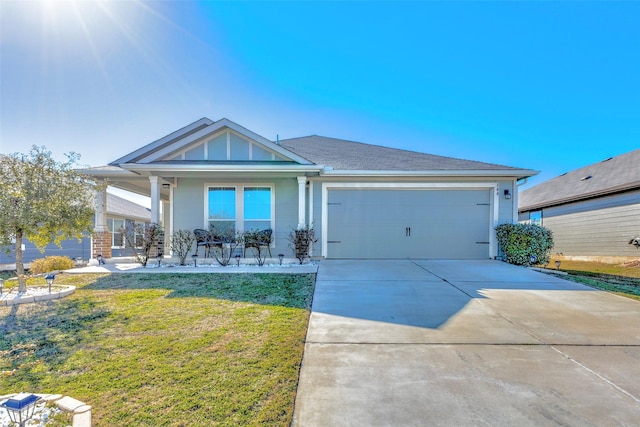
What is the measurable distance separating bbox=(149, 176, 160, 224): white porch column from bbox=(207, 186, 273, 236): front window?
1.39m

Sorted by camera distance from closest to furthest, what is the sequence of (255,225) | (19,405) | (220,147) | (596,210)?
(19,405) → (220,147) → (255,225) → (596,210)

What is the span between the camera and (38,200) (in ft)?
18.5

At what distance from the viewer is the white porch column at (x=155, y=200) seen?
8.72 m

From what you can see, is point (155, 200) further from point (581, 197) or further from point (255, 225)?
point (581, 197)

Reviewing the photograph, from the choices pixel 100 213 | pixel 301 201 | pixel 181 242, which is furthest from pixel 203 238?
pixel 100 213

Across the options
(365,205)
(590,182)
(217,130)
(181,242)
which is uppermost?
(217,130)

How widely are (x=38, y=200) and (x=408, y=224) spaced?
8946 millimetres

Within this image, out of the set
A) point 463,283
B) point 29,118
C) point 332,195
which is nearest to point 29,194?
point 29,118

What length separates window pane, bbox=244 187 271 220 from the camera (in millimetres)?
9602

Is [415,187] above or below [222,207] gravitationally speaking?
above

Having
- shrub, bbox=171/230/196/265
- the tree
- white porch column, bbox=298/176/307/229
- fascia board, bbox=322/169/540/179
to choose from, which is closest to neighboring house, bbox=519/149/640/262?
fascia board, bbox=322/169/540/179

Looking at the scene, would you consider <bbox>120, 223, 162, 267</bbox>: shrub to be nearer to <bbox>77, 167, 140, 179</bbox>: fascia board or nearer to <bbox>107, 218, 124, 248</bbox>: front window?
<bbox>77, 167, 140, 179</bbox>: fascia board

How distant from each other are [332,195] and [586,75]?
10421mm

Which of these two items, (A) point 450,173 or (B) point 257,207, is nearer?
(A) point 450,173
